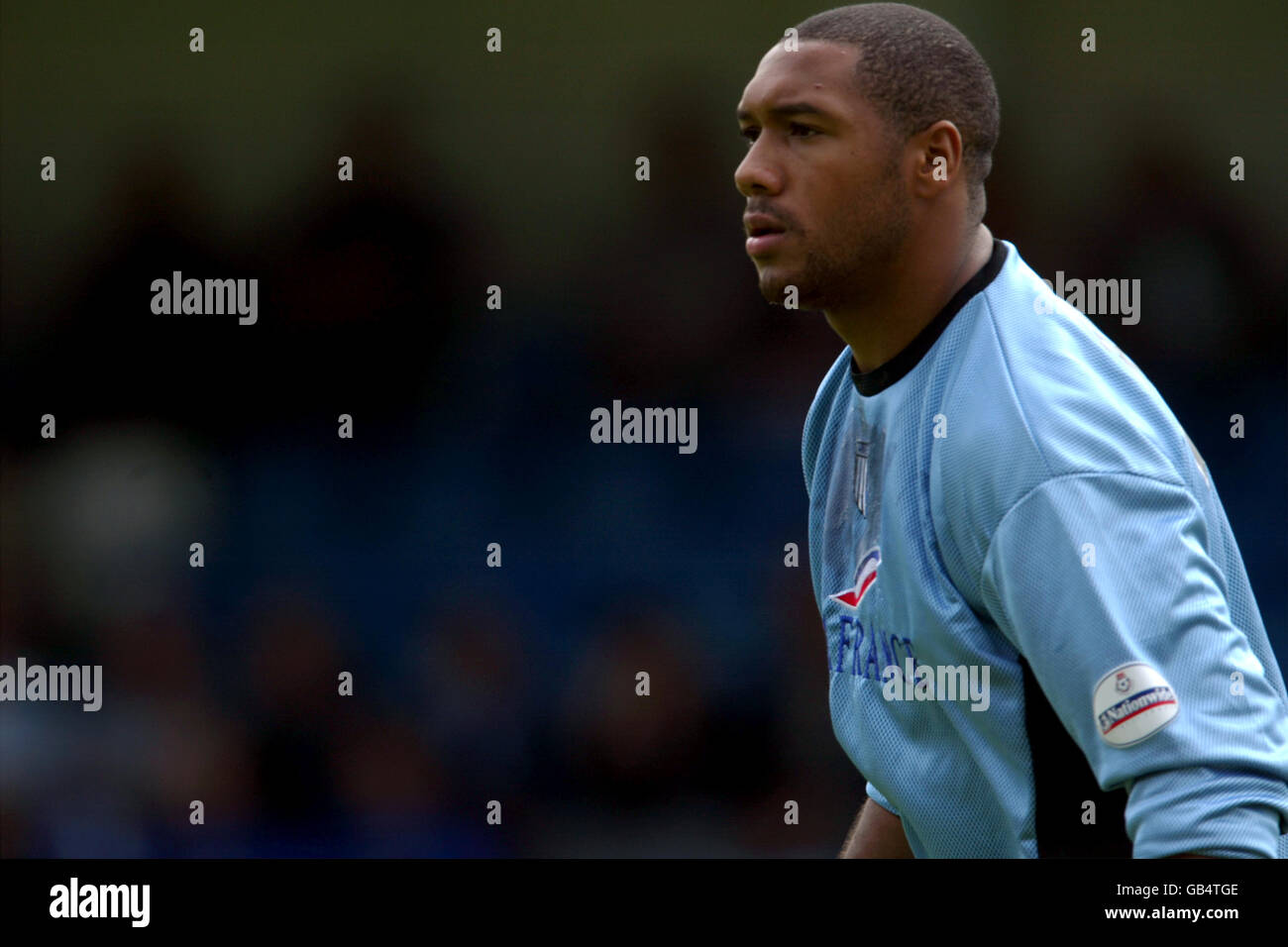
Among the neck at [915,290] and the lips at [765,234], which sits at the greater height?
the lips at [765,234]

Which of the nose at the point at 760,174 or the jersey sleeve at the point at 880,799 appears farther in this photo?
the jersey sleeve at the point at 880,799

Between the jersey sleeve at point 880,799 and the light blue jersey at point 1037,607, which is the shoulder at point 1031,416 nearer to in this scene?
the light blue jersey at point 1037,607

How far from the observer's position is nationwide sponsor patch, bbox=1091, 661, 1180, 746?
1.23m

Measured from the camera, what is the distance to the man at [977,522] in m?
→ 1.26

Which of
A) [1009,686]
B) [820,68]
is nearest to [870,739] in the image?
[1009,686]

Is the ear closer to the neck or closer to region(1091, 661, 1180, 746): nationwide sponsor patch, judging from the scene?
the neck

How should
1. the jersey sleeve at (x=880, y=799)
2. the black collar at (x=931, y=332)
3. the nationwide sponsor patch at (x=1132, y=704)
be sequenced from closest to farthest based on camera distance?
the nationwide sponsor patch at (x=1132, y=704) < the black collar at (x=931, y=332) < the jersey sleeve at (x=880, y=799)

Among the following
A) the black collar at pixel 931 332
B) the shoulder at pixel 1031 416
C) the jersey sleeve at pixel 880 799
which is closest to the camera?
the shoulder at pixel 1031 416

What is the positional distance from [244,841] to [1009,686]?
2.15m

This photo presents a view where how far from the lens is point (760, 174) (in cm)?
163

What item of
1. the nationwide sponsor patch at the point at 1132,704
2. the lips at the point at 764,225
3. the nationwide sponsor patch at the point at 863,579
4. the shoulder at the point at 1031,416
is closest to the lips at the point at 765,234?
the lips at the point at 764,225

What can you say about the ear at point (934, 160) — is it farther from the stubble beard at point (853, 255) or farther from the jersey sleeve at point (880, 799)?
the jersey sleeve at point (880, 799)

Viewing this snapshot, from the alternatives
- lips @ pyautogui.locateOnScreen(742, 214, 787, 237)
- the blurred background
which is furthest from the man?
the blurred background

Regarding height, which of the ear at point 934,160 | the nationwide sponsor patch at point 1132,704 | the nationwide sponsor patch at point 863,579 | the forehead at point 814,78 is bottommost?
the nationwide sponsor patch at point 1132,704
